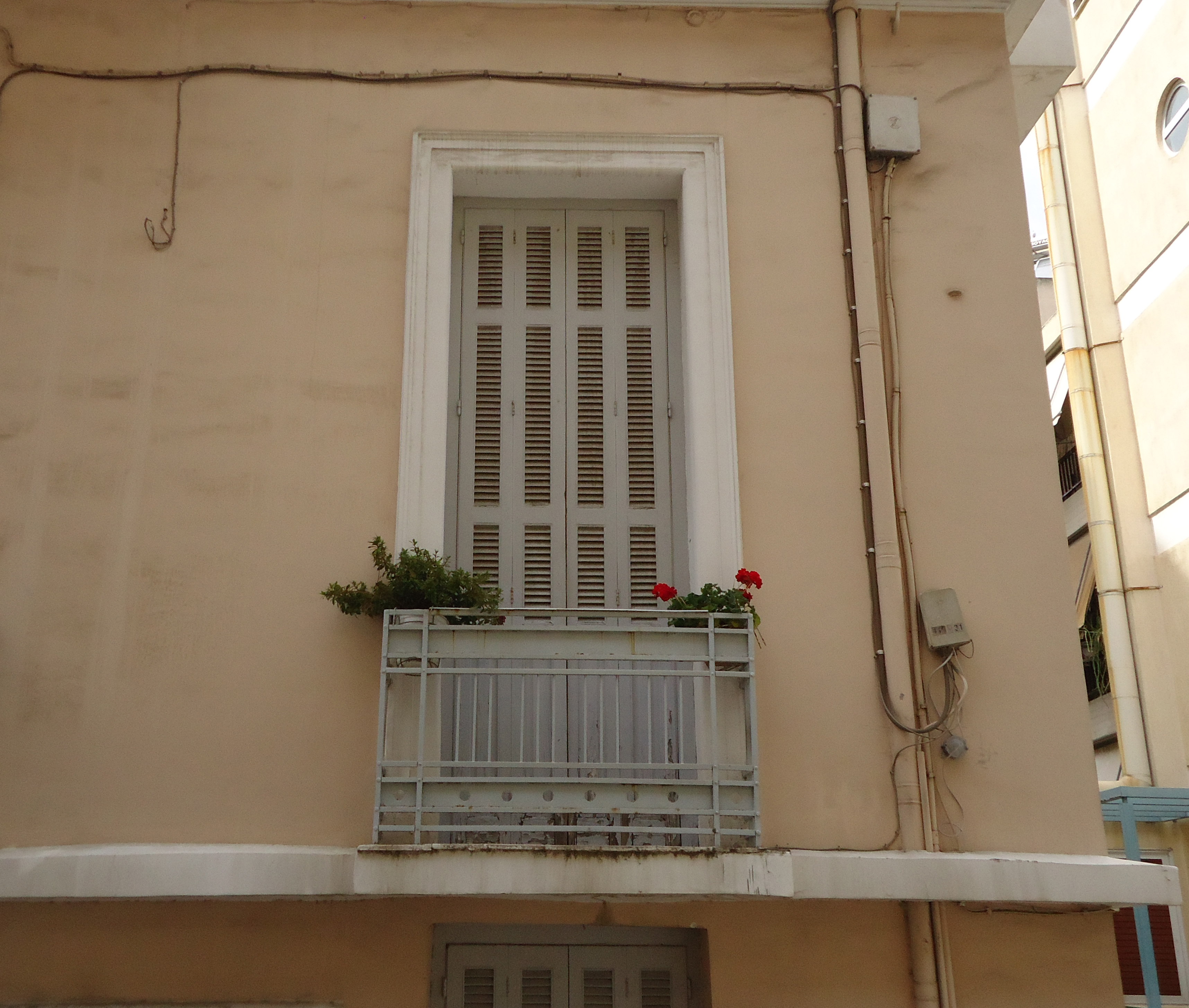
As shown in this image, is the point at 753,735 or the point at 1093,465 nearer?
the point at 753,735

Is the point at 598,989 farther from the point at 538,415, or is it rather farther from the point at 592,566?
the point at 538,415

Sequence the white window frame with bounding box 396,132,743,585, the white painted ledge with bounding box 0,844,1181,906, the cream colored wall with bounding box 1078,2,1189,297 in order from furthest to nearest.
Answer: the cream colored wall with bounding box 1078,2,1189,297, the white window frame with bounding box 396,132,743,585, the white painted ledge with bounding box 0,844,1181,906

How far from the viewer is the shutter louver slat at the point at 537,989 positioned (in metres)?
6.27

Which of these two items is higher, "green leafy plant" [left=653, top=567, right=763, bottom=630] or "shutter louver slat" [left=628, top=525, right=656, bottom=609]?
"shutter louver slat" [left=628, top=525, right=656, bottom=609]

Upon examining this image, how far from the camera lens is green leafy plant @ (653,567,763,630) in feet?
19.9

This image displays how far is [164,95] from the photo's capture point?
7246mm

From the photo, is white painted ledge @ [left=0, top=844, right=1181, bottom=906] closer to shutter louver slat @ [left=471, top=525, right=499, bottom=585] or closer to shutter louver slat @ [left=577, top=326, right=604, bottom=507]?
shutter louver slat @ [left=471, top=525, right=499, bottom=585]

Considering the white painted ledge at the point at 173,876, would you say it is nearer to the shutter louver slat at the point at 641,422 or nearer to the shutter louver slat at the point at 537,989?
the shutter louver slat at the point at 537,989

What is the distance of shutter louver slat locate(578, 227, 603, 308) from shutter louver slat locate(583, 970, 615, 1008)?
3618mm

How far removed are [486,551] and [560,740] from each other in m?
1.10

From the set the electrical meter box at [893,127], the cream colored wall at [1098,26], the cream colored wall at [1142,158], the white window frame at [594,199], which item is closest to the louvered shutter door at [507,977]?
the white window frame at [594,199]

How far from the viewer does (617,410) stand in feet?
23.5

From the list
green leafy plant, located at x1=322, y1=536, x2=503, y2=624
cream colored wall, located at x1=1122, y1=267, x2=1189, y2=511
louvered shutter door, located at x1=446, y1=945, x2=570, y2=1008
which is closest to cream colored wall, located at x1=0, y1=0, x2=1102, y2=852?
green leafy plant, located at x1=322, y1=536, x2=503, y2=624

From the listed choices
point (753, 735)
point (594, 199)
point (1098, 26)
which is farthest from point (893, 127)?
point (1098, 26)
